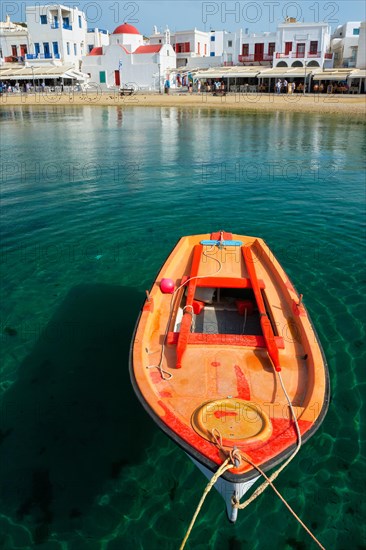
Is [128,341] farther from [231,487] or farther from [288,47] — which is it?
[288,47]

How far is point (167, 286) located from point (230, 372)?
2.34 m

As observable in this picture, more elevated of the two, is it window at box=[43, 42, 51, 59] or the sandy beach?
window at box=[43, 42, 51, 59]

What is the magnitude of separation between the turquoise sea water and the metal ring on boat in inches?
58.8

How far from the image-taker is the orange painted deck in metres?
4.48

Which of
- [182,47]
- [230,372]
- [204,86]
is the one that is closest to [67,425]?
[230,372]

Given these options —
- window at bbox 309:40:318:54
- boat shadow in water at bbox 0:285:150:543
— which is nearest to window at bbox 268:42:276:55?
window at bbox 309:40:318:54

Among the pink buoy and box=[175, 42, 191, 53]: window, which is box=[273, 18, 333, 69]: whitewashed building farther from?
the pink buoy

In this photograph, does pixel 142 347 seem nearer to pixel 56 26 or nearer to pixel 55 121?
pixel 55 121

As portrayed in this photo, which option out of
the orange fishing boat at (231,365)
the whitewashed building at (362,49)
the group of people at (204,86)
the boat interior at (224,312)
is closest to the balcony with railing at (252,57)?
the group of people at (204,86)

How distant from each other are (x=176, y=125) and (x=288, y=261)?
29711mm

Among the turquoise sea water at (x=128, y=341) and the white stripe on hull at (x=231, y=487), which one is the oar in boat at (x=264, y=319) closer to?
the turquoise sea water at (x=128, y=341)

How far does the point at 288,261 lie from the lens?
11484 mm

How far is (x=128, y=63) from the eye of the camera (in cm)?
6444

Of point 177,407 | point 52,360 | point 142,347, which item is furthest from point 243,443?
point 52,360
